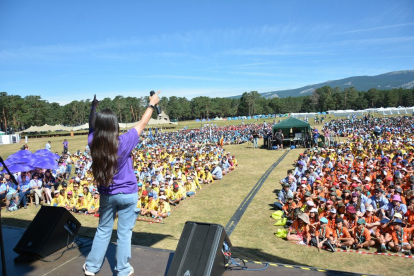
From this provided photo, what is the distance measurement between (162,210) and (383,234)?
212 inches

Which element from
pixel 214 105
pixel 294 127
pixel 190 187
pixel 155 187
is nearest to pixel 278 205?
pixel 190 187

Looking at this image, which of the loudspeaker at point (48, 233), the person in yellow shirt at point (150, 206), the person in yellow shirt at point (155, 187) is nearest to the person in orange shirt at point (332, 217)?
the person in yellow shirt at point (150, 206)

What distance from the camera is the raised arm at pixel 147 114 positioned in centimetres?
271

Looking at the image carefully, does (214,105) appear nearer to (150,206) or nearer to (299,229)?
(150,206)

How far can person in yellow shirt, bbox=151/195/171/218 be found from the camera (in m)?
8.08

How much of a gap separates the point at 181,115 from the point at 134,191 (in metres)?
95.0

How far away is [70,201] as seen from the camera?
9.34m

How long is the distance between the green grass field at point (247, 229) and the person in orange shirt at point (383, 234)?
0.82 ft

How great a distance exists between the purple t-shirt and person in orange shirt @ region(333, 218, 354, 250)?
4.84 meters

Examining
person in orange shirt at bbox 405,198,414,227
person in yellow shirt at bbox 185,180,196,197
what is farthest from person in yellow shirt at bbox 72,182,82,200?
person in orange shirt at bbox 405,198,414,227

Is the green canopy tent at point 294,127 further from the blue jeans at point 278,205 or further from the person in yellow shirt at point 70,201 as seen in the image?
the person in yellow shirt at point 70,201

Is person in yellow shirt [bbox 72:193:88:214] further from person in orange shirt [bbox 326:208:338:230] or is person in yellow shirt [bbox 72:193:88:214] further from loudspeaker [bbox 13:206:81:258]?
person in orange shirt [bbox 326:208:338:230]

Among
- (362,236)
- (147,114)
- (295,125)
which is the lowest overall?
(362,236)

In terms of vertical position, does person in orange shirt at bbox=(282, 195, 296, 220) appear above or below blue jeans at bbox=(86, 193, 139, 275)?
below
